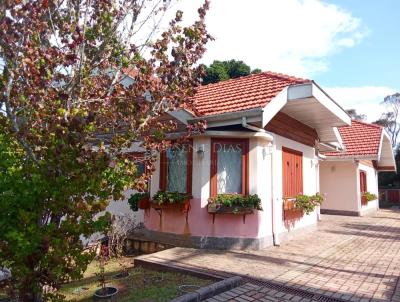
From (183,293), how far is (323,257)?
12.8 feet

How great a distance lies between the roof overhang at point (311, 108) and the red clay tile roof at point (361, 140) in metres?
5.17

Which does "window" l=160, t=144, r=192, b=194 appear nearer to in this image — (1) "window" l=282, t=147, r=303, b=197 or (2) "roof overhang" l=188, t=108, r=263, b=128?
(2) "roof overhang" l=188, t=108, r=263, b=128

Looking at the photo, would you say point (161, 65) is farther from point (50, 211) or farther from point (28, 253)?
point (28, 253)

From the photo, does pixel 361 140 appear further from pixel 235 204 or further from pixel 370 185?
pixel 235 204

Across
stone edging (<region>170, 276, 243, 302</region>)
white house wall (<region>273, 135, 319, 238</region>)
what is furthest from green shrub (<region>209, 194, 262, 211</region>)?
stone edging (<region>170, 276, 243, 302</region>)

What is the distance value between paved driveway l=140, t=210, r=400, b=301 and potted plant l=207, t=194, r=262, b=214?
3.02ft

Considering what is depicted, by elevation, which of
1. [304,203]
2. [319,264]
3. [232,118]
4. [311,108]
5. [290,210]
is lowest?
[319,264]

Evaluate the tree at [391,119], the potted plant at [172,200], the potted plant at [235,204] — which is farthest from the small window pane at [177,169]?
the tree at [391,119]

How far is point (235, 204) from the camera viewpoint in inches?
316

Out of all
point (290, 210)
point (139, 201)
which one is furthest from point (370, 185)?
point (139, 201)

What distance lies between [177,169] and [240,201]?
1.86 m

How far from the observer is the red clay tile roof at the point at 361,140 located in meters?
16.9

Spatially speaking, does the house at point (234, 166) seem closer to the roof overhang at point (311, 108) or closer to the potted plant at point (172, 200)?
the roof overhang at point (311, 108)

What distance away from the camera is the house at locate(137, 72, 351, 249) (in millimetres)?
8211
